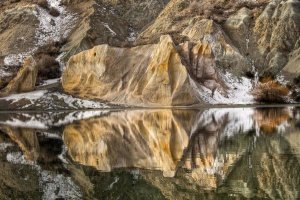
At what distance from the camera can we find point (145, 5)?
314 feet

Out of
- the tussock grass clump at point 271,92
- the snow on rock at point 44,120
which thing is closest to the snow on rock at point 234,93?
the tussock grass clump at point 271,92

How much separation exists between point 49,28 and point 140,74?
1210 inches


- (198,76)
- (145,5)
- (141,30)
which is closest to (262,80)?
(198,76)

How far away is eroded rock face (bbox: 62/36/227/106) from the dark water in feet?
115

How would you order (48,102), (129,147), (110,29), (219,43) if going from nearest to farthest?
1. (129,147)
2. (48,102)
3. (219,43)
4. (110,29)

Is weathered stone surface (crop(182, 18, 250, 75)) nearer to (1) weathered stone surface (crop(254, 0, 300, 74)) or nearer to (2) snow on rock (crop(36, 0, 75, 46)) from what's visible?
(1) weathered stone surface (crop(254, 0, 300, 74))

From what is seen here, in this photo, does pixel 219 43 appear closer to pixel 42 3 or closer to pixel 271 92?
pixel 271 92

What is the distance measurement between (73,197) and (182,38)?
63.6 meters

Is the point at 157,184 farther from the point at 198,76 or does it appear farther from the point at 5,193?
the point at 198,76

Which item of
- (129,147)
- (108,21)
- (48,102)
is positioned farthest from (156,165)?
(108,21)

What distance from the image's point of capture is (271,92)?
→ 62.2 m

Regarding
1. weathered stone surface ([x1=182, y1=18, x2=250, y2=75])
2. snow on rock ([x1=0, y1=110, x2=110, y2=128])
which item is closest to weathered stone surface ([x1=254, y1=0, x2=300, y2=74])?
weathered stone surface ([x1=182, y1=18, x2=250, y2=75])

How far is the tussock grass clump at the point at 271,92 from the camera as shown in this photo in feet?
203

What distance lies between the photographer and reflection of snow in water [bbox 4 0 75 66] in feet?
268
